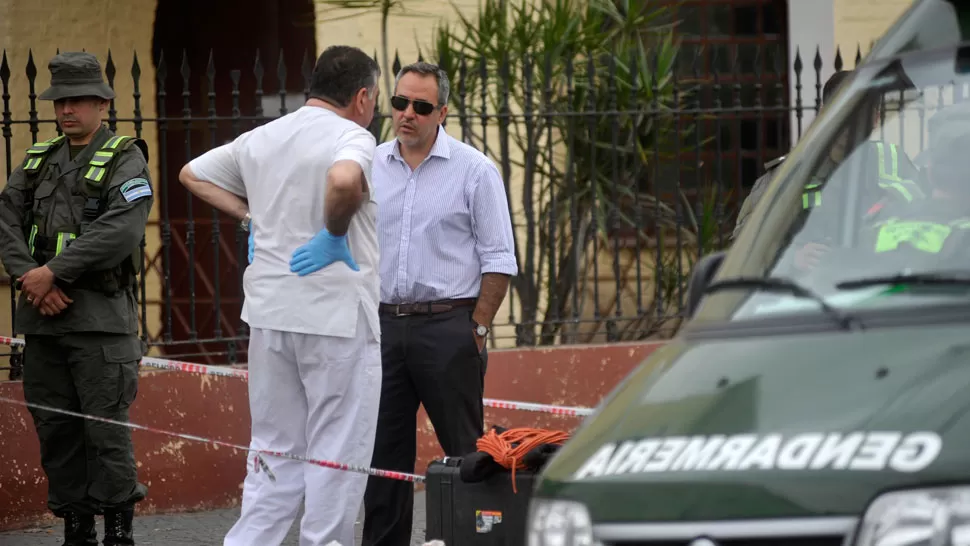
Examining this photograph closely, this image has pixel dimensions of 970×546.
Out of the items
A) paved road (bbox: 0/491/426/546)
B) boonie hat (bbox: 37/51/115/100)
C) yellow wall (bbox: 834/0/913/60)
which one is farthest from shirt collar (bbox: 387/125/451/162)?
yellow wall (bbox: 834/0/913/60)

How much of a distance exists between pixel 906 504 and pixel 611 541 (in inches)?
19.5

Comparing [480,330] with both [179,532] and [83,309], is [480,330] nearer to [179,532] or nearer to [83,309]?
[83,309]

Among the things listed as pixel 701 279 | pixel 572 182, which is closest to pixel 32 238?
pixel 572 182

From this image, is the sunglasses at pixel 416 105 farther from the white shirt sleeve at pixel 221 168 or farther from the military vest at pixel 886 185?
the military vest at pixel 886 185

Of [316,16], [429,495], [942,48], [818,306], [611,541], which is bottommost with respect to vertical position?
[429,495]

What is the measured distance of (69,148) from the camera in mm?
6250

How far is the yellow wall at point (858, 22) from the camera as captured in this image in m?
10.6

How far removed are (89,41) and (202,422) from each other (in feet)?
12.6

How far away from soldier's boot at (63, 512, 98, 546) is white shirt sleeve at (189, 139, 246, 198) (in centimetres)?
172

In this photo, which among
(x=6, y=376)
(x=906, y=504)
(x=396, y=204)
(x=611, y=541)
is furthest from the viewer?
Answer: (x=6, y=376)

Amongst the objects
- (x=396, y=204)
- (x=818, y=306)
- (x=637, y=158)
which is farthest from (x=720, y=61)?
(x=818, y=306)

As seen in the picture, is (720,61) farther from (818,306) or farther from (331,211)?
(818,306)

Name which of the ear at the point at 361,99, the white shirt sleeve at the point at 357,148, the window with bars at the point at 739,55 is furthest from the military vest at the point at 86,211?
the window with bars at the point at 739,55

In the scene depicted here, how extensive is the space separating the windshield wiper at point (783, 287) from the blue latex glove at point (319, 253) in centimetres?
194
